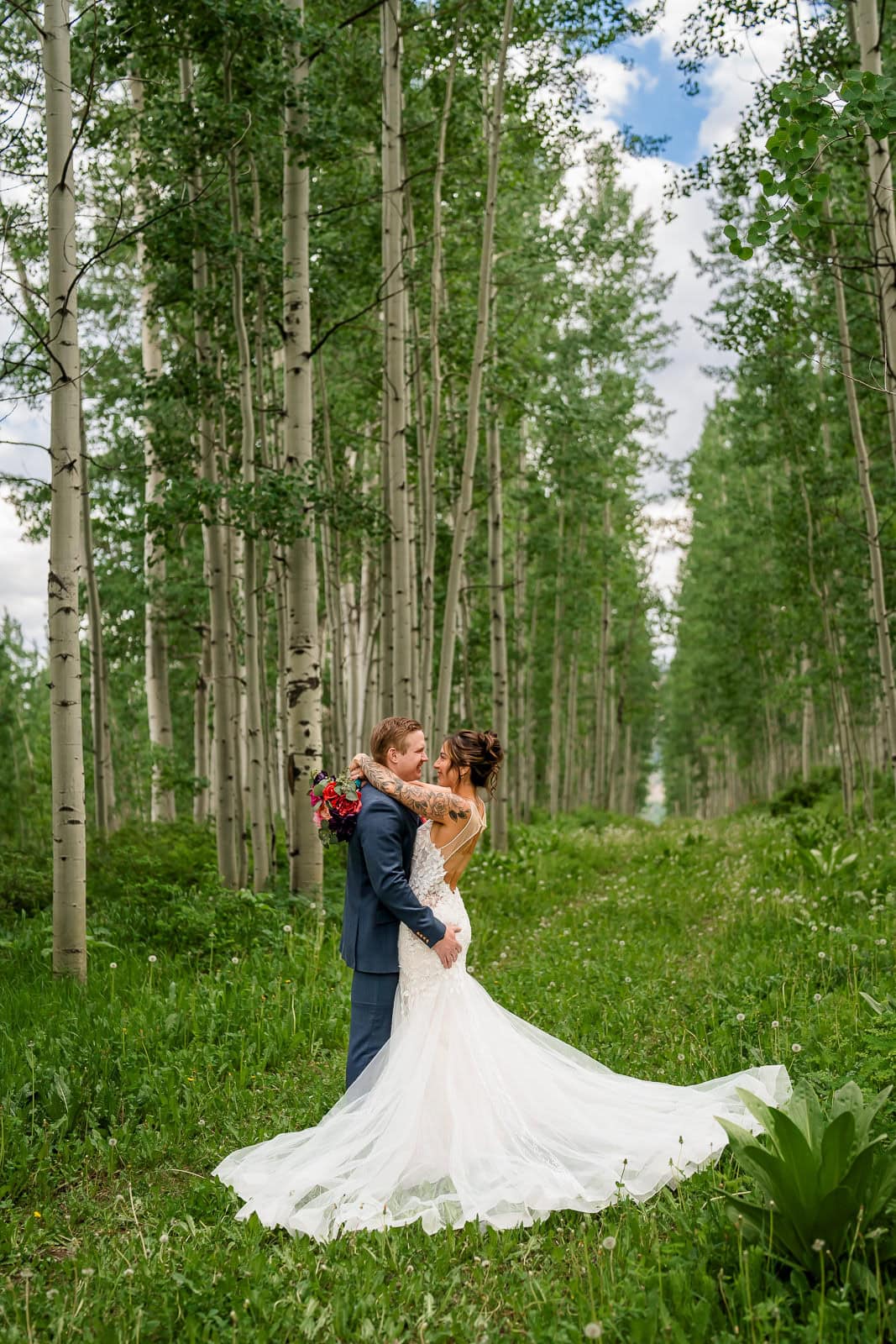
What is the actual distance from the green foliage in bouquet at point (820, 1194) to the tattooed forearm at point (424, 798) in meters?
1.93

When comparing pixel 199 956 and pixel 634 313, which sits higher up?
pixel 634 313

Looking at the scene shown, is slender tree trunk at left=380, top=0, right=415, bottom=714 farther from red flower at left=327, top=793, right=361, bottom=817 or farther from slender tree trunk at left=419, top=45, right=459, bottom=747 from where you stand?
red flower at left=327, top=793, right=361, bottom=817

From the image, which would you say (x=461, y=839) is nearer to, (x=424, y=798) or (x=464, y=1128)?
(x=424, y=798)

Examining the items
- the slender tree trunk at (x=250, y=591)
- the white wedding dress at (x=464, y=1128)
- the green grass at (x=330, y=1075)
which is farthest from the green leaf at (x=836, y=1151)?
the slender tree trunk at (x=250, y=591)

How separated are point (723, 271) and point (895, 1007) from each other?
1825 centimetres

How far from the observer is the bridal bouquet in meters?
4.97

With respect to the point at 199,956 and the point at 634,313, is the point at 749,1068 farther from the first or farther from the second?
the point at 634,313

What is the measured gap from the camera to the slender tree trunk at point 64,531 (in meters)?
6.79

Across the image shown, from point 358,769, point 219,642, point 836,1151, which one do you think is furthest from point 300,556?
point 836,1151

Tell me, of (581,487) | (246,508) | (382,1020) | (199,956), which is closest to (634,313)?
(581,487)

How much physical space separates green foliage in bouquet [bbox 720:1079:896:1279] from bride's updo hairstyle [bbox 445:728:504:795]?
2.07 meters

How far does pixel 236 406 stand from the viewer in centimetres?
1172

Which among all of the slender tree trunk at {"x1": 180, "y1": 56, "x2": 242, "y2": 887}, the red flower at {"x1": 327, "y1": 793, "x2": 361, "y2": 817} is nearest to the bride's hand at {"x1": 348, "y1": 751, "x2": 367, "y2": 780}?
the red flower at {"x1": 327, "y1": 793, "x2": 361, "y2": 817}

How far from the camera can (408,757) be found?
502 centimetres
